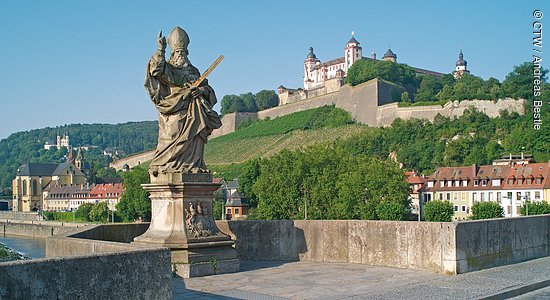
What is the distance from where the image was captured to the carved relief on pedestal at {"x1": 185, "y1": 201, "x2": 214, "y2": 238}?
1070 cm

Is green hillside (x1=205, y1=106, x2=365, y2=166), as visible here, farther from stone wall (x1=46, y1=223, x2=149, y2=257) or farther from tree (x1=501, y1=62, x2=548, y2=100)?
stone wall (x1=46, y1=223, x2=149, y2=257)

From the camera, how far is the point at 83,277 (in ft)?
20.3

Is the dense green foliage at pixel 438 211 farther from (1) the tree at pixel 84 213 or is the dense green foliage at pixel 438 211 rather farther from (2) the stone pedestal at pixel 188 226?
(1) the tree at pixel 84 213

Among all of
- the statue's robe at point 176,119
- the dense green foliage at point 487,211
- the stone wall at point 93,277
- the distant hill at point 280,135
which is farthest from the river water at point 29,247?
the distant hill at point 280,135

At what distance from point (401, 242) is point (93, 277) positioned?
21.9 ft

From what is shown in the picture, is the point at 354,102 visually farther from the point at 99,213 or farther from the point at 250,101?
the point at 99,213

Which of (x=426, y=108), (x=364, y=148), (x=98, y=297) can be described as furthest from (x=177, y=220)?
(x=426, y=108)

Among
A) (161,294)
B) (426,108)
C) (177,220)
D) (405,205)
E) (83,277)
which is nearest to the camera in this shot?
(83,277)

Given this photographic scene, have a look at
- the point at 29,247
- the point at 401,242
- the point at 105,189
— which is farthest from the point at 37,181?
the point at 401,242

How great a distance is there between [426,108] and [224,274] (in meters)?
105

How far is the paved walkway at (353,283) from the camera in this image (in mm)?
8820

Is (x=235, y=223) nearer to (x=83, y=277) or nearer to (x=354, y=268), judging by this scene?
(x=354, y=268)

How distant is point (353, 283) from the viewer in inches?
387

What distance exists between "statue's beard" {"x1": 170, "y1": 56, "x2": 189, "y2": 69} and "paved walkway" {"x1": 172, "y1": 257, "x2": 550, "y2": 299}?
11.7 ft
